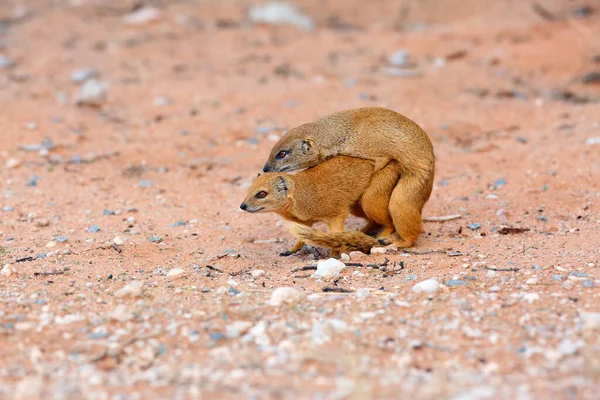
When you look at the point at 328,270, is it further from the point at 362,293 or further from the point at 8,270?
the point at 8,270

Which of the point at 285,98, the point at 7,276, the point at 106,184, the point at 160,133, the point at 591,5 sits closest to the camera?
the point at 7,276

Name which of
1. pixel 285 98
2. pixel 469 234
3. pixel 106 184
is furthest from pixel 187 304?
pixel 285 98

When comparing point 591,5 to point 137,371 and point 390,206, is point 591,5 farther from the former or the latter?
point 137,371

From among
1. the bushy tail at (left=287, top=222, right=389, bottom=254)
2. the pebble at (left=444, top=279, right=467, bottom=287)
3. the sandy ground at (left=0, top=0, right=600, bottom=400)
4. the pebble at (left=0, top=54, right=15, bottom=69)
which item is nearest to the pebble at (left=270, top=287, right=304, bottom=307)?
the sandy ground at (left=0, top=0, right=600, bottom=400)

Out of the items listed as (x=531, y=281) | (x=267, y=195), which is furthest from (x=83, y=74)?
(x=531, y=281)

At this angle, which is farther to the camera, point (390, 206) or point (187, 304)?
point (390, 206)

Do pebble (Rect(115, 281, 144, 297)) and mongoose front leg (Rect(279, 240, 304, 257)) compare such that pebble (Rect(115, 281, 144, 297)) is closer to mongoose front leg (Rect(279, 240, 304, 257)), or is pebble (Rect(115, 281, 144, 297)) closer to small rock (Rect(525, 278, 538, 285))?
mongoose front leg (Rect(279, 240, 304, 257))
